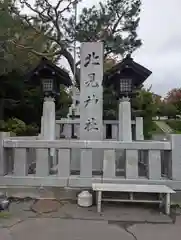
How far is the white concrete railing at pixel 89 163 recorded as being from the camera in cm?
508

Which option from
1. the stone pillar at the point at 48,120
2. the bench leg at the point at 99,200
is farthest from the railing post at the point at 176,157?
the stone pillar at the point at 48,120

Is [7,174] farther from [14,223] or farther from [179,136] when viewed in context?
[179,136]

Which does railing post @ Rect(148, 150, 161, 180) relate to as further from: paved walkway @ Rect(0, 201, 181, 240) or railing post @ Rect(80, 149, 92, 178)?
railing post @ Rect(80, 149, 92, 178)

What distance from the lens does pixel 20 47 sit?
578 inches

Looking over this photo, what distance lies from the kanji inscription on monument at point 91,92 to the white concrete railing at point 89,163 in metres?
1.57

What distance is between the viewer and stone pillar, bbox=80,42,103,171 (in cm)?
674

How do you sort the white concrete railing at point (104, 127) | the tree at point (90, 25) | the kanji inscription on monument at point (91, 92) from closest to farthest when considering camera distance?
the kanji inscription on monument at point (91, 92) → the white concrete railing at point (104, 127) → the tree at point (90, 25)

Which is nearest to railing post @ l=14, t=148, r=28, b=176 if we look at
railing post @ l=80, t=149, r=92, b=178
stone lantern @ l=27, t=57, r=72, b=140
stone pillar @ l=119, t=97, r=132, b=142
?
railing post @ l=80, t=149, r=92, b=178

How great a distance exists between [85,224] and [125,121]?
3.13 m

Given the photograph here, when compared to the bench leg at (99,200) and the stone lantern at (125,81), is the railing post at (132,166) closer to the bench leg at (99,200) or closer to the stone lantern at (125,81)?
the bench leg at (99,200)

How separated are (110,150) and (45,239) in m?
2.07

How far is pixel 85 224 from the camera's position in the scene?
4.11 meters

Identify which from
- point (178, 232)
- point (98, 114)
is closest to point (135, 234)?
point (178, 232)

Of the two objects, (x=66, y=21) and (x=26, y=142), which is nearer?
(x=26, y=142)
